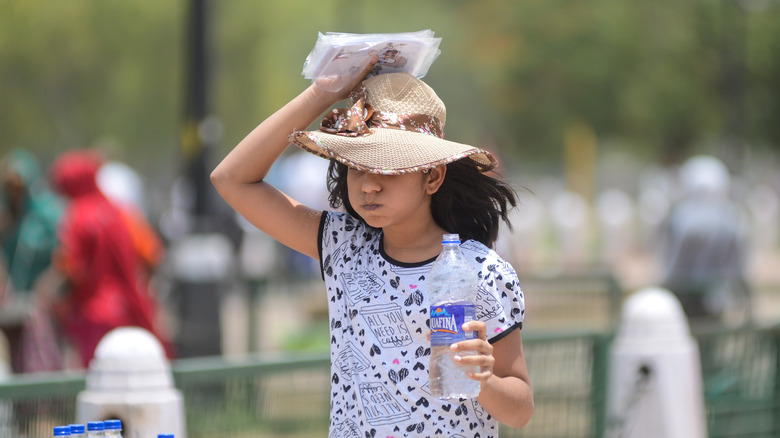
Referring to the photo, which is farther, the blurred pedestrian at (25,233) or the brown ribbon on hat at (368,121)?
the blurred pedestrian at (25,233)

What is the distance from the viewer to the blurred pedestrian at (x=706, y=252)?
9.85 meters

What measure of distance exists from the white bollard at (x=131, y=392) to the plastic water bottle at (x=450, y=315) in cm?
177

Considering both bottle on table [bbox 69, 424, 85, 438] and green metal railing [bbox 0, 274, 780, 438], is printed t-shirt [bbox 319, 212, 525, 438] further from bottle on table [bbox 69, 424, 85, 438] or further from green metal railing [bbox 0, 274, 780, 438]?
green metal railing [bbox 0, 274, 780, 438]

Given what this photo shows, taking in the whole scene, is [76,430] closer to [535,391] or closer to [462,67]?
[535,391]

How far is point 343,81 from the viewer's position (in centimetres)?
316

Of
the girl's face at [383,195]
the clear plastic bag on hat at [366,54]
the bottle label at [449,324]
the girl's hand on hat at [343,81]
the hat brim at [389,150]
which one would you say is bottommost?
the bottle label at [449,324]

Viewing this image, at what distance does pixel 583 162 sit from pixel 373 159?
110 ft

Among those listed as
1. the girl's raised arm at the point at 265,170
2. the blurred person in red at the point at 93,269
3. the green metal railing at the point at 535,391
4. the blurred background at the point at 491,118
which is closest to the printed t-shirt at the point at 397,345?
the girl's raised arm at the point at 265,170

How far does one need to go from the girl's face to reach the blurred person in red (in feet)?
16.7

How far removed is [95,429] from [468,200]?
1.14 metres

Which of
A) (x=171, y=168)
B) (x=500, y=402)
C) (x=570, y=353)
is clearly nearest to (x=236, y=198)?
(x=500, y=402)

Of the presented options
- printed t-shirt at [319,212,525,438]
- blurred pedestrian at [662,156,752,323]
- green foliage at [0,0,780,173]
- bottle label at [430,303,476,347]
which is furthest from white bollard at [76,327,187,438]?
green foliage at [0,0,780,173]

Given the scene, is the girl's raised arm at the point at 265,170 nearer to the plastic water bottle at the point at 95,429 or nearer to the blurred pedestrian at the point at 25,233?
the plastic water bottle at the point at 95,429

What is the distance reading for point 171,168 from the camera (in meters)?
40.2
